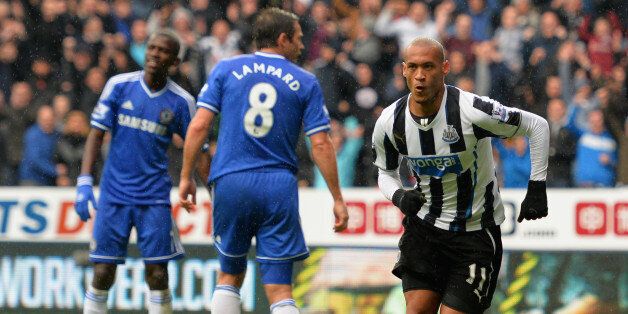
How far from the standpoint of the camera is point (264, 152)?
267 inches

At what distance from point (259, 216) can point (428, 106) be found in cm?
118

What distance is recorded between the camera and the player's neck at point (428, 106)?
6.51 meters

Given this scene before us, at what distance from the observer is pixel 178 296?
10172 mm

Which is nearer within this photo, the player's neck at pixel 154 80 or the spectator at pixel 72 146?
the player's neck at pixel 154 80

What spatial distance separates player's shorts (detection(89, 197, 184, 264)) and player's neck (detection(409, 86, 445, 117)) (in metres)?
2.41

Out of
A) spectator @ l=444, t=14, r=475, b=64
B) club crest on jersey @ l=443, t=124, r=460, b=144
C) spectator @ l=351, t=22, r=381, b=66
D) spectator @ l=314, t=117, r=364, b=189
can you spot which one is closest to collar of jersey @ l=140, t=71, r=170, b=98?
club crest on jersey @ l=443, t=124, r=460, b=144

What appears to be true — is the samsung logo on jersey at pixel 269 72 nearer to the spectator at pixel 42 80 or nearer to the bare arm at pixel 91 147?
the bare arm at pixel 91 147

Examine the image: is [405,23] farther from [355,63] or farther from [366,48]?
[355,63]

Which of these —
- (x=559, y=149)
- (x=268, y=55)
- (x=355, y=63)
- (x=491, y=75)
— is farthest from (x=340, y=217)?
(x=491, y=75)

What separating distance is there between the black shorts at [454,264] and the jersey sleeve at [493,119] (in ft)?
1.96

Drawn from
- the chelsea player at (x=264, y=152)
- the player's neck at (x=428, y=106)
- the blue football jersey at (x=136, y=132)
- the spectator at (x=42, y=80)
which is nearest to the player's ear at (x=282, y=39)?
the chelsea player at (x=264, y=152)

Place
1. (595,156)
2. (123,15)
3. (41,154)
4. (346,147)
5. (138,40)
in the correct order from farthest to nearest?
(123,15) < (138,40) < (346,147) < (41,154) < (595,156)

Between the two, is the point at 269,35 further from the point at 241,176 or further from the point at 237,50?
the point at 237,50

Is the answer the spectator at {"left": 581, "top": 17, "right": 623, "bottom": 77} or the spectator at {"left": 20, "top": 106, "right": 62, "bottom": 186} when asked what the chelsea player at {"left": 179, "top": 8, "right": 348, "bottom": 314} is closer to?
the spectator at {"left": 20, "top": 106, "right": 62, "bottom": 186}
